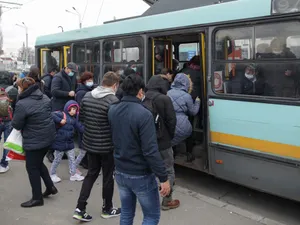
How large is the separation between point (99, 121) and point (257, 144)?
195 centimetres

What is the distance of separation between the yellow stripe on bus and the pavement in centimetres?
87

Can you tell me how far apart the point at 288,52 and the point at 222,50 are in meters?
0.95

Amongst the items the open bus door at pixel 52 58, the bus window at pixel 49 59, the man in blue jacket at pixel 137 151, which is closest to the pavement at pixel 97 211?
the man in blue jacket at pixel 137 151

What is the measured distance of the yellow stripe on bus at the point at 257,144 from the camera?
4016mm

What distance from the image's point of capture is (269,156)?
13.9 ft

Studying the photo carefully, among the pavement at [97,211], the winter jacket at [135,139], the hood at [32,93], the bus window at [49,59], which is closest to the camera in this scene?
the winter jacket at [135,139]

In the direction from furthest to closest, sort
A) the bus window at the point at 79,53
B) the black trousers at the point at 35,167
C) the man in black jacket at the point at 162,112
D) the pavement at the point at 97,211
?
the bus window at the point at 79,53
the black trousers at the point at 35,167
the pavement at the point at 97,211
the man in black jacket at the point at 162,112

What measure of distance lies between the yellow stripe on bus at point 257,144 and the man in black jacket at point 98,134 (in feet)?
5.06

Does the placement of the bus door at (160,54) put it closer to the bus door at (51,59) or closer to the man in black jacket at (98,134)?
the man in black jacket at (98,134)

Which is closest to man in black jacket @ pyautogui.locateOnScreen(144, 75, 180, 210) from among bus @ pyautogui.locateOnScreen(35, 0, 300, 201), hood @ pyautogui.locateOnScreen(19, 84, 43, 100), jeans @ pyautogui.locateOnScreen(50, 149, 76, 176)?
bus @ pyautogui.locateOnScreen(35, 0, 300, 201)

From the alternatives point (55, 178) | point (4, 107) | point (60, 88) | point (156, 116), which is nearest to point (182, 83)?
point (156, 116)

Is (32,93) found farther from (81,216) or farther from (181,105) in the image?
(181,105)

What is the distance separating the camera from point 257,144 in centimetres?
434

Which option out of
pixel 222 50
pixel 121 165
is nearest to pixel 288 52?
pixel 222 50
